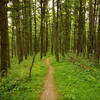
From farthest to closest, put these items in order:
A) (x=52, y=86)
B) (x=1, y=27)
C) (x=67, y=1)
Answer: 1. (x=67, y=1)
2. (x=1, y=27)
3. (x=52, y=86)

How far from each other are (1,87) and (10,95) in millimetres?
755

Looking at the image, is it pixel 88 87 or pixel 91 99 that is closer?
pixel 91 99

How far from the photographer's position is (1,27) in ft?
34.5

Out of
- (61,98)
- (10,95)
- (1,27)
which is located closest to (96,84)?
(61,98)

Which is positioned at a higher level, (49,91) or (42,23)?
(42,23)

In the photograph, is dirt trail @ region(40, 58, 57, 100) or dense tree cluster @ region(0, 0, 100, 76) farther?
dense tree cluster @ region(0, 0, 100, 76)

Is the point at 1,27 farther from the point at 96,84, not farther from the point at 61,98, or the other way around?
the point at 96,84

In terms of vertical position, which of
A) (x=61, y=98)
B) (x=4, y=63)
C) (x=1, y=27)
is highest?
(x=1, y=27)

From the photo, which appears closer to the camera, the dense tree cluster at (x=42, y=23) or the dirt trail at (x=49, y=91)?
the dirt trail at (x=49, y=91)

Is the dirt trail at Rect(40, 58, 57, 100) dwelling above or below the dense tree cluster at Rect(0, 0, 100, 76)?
below

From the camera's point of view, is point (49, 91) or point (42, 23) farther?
point (42, 23)

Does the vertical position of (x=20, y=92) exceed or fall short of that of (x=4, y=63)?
it falls short

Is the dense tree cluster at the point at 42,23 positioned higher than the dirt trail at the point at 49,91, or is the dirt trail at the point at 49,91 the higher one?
the dense tree cluster at the point at 42,23

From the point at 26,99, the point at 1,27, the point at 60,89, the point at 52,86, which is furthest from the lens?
the point at 1,27
